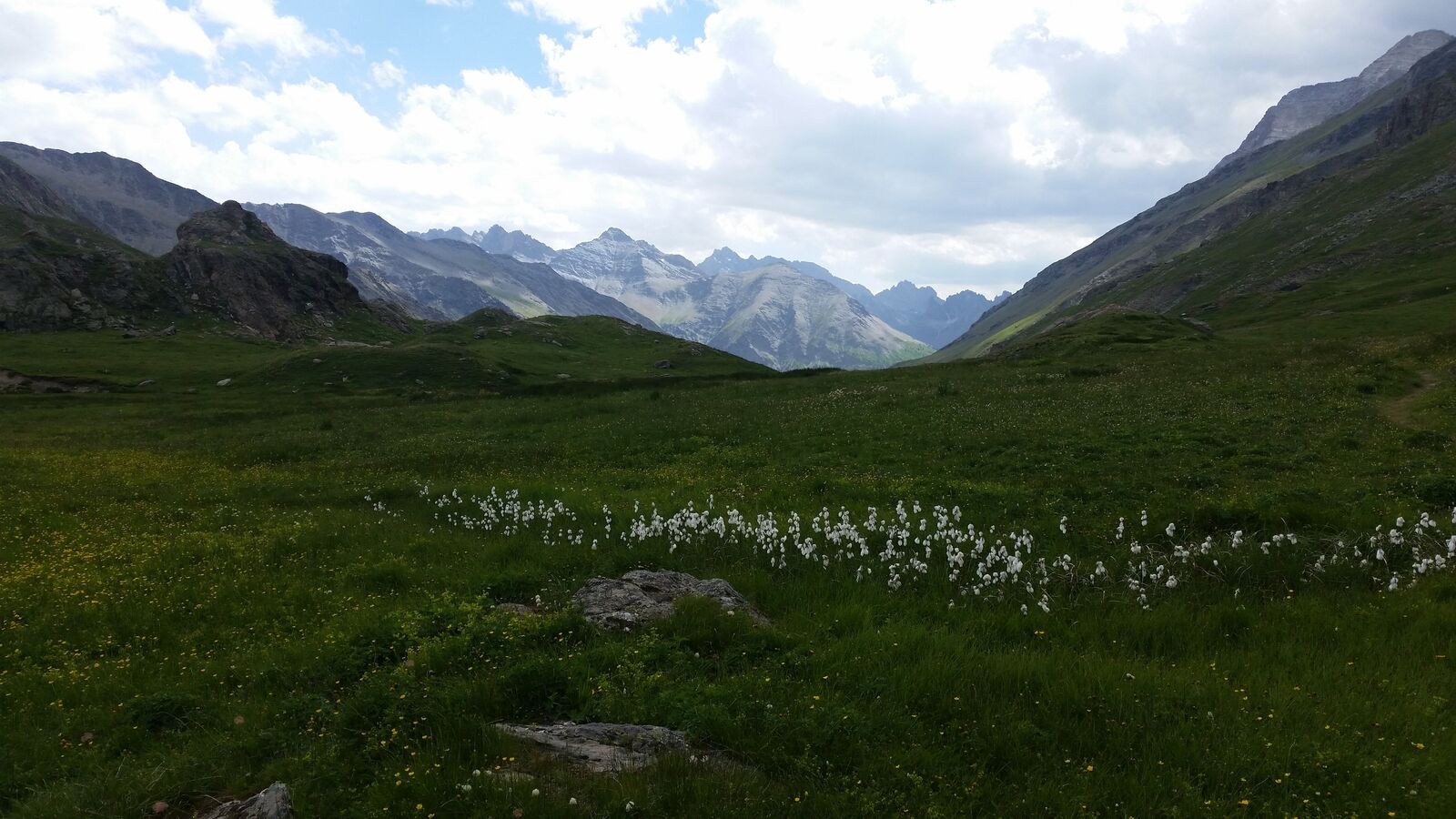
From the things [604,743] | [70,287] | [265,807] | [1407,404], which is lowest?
[265,807]

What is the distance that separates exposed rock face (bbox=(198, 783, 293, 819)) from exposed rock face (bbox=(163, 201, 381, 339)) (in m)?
143

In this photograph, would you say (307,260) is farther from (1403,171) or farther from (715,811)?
(1403,171)

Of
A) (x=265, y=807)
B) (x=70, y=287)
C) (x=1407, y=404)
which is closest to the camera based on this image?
(x=265, y=807)

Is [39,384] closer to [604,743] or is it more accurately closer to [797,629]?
[797,629]

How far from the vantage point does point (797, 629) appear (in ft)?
35.7

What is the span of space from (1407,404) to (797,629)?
94.9ft

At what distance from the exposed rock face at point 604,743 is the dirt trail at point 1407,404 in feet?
88.6

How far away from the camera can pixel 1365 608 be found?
10211mm

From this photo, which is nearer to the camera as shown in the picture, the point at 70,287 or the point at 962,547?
the point at 962,547

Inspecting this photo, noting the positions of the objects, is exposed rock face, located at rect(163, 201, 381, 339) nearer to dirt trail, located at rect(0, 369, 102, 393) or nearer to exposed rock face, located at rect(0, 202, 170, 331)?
exposed rock face, located at rect(0, 202, 170, 331)

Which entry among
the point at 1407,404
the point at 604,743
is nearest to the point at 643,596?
the point at 604,743

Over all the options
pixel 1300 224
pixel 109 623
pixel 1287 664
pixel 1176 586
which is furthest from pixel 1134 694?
pixel 1300 224

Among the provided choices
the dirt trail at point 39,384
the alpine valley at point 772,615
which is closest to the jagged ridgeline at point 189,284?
the dirt trail at point 39,384

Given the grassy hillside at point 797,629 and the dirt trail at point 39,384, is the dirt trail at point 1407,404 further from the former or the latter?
the dirt trail at point 39,384
